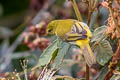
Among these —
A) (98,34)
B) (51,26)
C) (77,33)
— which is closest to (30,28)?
Answer: (51,26)

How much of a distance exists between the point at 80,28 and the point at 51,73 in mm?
248

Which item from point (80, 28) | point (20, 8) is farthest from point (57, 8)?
point (80, 28)

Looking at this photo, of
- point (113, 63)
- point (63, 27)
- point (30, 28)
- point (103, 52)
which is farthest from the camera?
point (30, 28)

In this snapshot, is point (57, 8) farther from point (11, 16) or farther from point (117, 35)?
point (117, 35)

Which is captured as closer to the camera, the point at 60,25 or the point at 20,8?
the point at 60,25

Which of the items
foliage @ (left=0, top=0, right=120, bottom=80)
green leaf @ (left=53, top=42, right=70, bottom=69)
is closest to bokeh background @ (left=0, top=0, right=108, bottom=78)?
foliage @ (left=0, top=0, right=120, bottom=80)

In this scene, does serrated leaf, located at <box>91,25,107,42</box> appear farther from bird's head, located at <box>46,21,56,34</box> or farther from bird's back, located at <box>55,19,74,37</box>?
bird's head, located at <box>46,21,56,34</box>

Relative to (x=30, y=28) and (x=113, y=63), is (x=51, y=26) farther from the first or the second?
(x=113, y=63)

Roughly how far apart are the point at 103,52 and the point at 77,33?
0.16 meters

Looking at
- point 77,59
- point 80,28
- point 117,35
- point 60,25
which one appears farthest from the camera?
point 77,59

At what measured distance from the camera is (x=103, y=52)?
155 cm

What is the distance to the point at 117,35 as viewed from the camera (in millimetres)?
1388

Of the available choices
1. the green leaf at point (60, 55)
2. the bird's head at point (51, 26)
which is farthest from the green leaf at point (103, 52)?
the bird's head at point (51, 26)

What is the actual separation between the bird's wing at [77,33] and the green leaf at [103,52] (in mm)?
97
